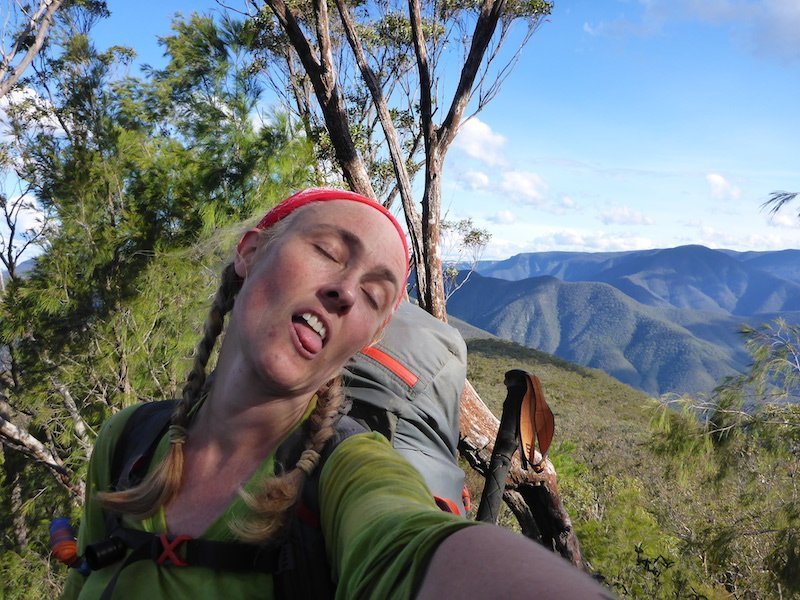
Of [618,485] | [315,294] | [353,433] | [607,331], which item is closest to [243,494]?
[353,433]

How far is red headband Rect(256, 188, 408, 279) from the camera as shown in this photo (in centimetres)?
110

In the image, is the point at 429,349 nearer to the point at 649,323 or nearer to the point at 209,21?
the point at 209,21

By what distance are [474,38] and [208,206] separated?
3.37 metres

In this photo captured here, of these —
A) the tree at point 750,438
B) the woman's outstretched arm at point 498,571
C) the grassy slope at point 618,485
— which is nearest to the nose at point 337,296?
the woman's outstretched arm at point 498,571

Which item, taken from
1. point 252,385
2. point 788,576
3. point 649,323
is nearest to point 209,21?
point 252,385

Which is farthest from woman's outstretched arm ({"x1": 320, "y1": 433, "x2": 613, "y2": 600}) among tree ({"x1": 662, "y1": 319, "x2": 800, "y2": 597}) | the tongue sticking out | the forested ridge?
tree ({"x1": 662, "y1": 319, "x2": 800, "y2": 597})

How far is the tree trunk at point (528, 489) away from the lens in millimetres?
2814

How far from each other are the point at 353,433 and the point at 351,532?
10.9 inches

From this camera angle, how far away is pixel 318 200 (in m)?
1.10

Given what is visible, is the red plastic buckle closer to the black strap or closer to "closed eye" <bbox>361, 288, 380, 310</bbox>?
the black strap

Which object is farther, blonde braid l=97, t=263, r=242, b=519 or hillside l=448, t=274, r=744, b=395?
hillside l=448, t=274, r=744, b=395

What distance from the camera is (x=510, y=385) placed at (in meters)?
1.84

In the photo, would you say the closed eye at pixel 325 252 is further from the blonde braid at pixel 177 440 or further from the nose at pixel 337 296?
the blonde braid at pixel 177 440

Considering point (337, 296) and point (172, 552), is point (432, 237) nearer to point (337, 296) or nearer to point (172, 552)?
point (337, 296)
